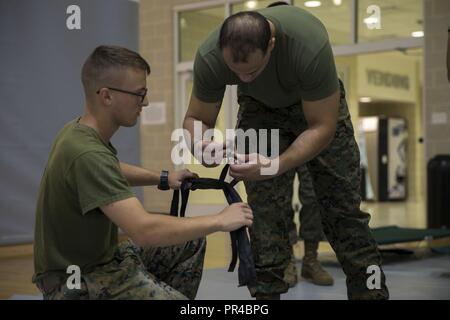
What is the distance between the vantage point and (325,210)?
238cm

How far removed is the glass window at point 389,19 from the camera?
6.86 metres

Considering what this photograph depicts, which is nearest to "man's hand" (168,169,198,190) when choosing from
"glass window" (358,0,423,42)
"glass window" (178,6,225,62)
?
"glass window" (358,0,423,42)

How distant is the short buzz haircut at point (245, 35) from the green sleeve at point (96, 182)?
1.72ft

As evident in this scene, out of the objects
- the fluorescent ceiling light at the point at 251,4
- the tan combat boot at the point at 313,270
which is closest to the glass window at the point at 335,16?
the fluorescent ceiling light at the point at 251,4

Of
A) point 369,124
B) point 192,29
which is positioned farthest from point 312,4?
point 369,124

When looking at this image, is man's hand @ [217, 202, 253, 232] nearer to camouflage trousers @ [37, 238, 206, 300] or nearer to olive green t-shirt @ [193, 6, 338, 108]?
camouflage trousers @ [37, 238, 206, 300]

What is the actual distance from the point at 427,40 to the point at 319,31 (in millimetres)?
4940

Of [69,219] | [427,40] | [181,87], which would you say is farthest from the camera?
[181,87]

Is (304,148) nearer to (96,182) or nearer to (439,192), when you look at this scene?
(96,182)

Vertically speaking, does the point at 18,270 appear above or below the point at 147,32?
below

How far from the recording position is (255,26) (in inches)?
72.8

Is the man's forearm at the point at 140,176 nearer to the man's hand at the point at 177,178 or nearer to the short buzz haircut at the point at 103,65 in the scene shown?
the man's hand at the point at 177,178
